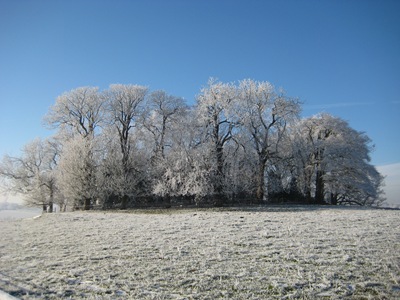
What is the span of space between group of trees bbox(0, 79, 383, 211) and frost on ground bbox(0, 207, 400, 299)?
1890 centimetres

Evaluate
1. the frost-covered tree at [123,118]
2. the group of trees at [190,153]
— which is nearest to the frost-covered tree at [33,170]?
the group of trees at [190,153]

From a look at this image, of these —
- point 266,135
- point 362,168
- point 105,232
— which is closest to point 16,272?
point 105,232

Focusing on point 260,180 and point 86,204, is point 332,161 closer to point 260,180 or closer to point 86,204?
point 260,180

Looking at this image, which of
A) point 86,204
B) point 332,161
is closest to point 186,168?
point 86,204

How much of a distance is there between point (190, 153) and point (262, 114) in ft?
36.2

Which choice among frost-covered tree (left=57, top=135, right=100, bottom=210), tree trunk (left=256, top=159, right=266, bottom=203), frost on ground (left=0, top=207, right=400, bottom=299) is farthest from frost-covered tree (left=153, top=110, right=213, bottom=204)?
frost on ground (left=0, top=207, right=400, bottom=299)

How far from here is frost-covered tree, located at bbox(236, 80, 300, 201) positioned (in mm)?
36406

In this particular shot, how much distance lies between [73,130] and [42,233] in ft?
88.7

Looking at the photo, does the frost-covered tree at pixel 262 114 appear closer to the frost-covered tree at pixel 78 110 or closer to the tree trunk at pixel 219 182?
the tree trunk at pixel 219 182

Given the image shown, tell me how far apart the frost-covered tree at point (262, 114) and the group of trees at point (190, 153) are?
0.13 metres

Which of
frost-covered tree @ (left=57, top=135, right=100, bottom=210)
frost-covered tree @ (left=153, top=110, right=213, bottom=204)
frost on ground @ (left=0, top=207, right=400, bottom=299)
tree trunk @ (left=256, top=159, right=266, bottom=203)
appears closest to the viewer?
frost on ground @ (left=0, top=207, right=400, bottom=299)

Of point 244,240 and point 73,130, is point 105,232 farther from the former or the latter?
point 73,130

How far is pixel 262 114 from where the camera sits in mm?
37438

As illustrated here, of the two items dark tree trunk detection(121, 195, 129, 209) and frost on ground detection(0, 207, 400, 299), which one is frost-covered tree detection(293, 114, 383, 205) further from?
frost on ground detection(0, 207, 400, 299)
